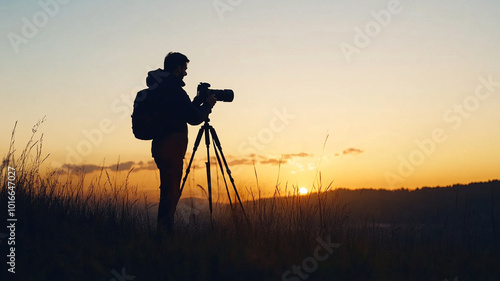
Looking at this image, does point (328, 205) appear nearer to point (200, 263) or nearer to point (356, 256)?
point (356, 256)

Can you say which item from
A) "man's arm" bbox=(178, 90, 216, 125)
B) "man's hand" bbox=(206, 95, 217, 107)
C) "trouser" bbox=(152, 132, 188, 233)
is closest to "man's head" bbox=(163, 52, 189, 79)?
"man's arm" bbox=(178, 90, 216, 125)

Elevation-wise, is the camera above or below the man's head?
below

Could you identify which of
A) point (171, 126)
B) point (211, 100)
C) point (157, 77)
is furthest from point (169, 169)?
point (157, 77)

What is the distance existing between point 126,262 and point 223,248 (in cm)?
114

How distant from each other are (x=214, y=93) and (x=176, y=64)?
0.72 metres

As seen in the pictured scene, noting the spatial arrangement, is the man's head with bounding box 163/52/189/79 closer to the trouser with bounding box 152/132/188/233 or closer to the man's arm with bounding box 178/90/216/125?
the man's arm with bounding box 178/90/216/125

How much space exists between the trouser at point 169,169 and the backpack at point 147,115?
209 mm

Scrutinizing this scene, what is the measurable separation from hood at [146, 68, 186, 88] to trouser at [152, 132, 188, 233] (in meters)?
0.76

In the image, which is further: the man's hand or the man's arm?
the man's hand

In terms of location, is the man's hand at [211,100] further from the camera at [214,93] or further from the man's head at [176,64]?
the man's head at [176,64]

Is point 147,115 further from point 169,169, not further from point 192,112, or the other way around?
point 169,169

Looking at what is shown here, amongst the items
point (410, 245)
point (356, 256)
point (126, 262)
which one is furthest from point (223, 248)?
point (410, 245)

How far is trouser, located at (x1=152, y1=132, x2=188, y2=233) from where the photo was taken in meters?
6.23

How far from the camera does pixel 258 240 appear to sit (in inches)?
227
